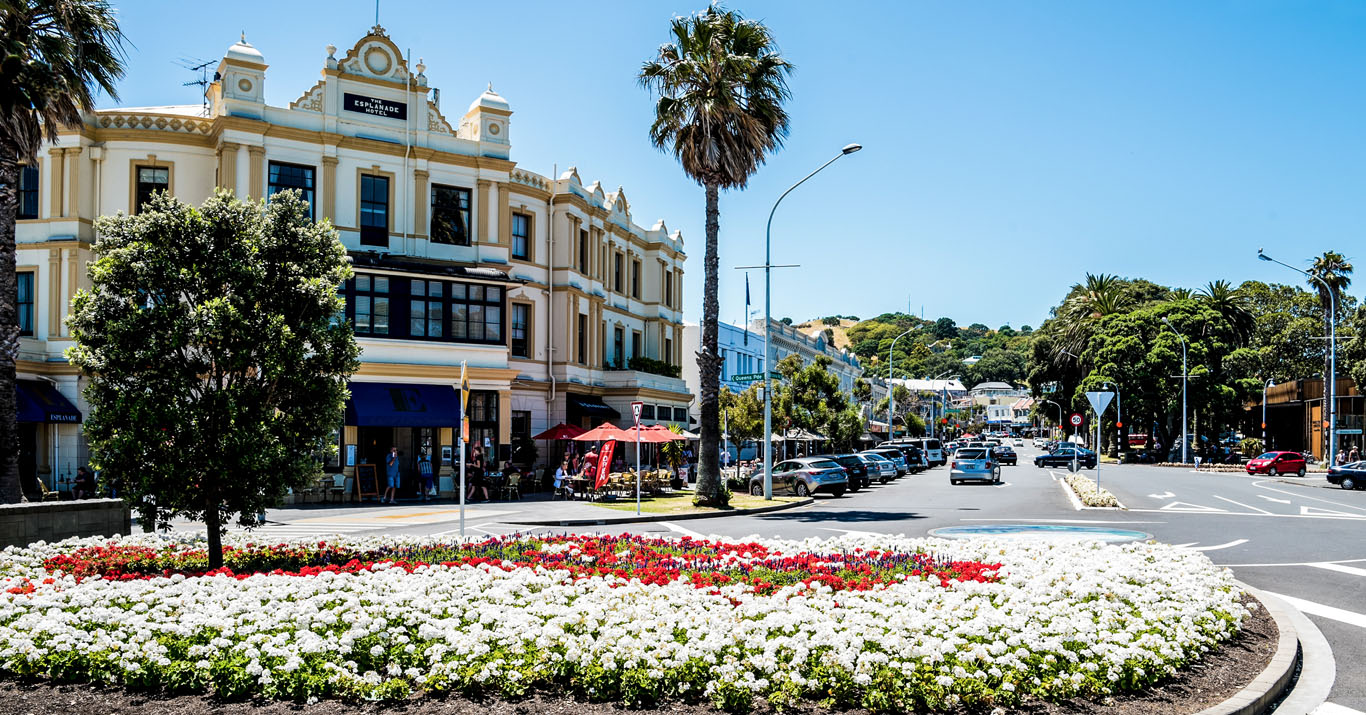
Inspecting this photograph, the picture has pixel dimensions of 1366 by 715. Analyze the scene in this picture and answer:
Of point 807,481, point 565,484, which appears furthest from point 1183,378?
point 565,484

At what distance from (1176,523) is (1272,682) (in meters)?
15.1

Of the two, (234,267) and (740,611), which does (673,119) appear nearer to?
(234,267)

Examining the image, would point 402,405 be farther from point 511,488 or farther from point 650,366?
point 650,366

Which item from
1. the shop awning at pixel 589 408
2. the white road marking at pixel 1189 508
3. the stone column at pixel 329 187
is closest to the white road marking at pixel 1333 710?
the white road marking at pixel 1189 508

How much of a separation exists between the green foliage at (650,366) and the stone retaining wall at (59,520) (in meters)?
30.4

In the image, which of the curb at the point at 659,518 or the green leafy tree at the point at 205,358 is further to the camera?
the curb at the point at 659,518

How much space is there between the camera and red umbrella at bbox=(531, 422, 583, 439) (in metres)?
35.3

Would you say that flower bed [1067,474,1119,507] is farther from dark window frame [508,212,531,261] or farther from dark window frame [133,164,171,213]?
dark window frame [133,164,171,213]

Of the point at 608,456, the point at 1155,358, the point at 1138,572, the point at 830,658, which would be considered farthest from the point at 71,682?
the point at 1155,358

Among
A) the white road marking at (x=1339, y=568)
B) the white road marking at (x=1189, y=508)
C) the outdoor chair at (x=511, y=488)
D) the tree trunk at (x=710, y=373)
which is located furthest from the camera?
the outdoor chair at (x=511, y=488)

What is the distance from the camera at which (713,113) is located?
28.5 meters

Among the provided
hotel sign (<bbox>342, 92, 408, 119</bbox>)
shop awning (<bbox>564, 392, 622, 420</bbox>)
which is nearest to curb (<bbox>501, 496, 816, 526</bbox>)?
shop awning (<bbox>564, 392, 622, 420</bbox>)

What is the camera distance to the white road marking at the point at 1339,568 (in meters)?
14.0

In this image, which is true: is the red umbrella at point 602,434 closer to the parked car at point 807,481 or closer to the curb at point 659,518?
the parked car at point 807,481
